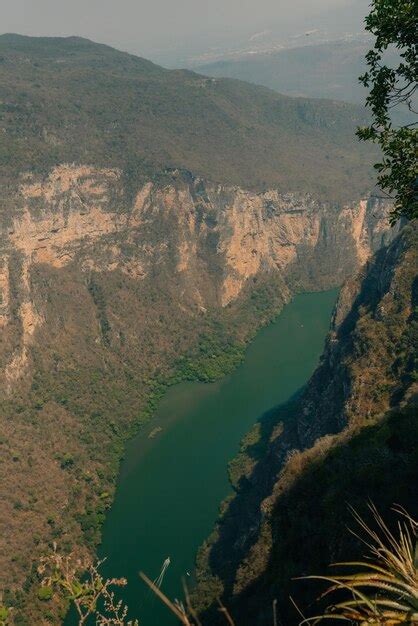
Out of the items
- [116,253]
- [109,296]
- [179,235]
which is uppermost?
[179,235]

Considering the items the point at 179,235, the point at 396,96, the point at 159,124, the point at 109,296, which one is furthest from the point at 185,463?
the point at 159,124

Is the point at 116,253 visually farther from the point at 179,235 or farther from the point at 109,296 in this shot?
the point at 179,235

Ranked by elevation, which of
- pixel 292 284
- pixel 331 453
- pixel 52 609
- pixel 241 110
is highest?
pixel 241 110

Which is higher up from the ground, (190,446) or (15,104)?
(15,104)

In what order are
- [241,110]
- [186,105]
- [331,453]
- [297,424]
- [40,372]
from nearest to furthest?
[331,453], [297,424], [40,372], [186,105], [241,110]

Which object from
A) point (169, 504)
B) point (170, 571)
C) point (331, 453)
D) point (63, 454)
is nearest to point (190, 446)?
point (169, 504)

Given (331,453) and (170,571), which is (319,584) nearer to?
(331,453)
